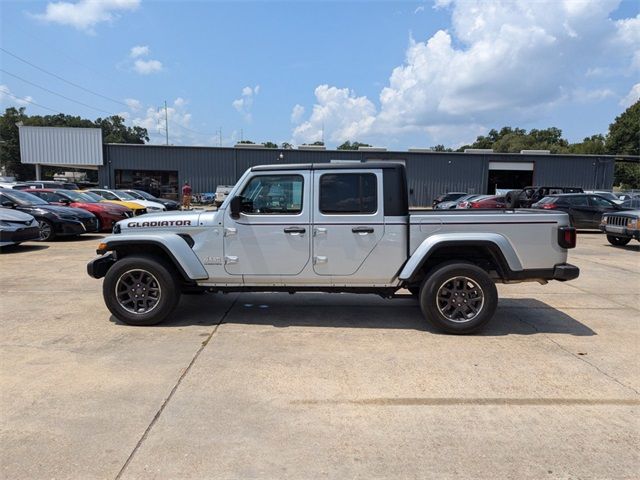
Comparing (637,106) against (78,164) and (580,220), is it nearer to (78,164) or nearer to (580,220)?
(580,220)

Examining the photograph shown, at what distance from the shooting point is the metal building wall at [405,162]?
37.8 m

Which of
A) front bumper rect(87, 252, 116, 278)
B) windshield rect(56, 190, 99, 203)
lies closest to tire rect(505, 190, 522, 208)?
front bumper rect(87, 252, 116, 278)

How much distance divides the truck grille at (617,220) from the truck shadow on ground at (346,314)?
8.37 m

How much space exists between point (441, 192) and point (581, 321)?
113 ft

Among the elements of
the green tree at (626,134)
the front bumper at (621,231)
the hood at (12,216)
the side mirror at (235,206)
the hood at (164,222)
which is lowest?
the front bumper at (621,231)

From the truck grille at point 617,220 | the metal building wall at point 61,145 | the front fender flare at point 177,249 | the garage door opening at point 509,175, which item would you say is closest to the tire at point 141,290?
the front fender flare at point 177,249

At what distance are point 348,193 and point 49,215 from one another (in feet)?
37.6

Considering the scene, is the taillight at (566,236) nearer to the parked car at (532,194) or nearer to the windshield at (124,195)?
the parked car at (532,194)

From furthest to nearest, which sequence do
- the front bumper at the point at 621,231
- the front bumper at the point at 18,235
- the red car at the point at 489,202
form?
1. the red car at the point at 489,202
2. the front bumper at the point at 621,231
3. the front bumper at the point at 18,235

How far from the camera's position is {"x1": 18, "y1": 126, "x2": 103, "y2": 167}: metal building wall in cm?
3703

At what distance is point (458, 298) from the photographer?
537cm

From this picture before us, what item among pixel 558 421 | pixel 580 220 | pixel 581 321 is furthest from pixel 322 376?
pixel 580 220

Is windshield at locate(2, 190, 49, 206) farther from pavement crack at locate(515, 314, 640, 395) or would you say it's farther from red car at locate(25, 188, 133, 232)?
pavement crack at locate(515, 314, 640, 395)

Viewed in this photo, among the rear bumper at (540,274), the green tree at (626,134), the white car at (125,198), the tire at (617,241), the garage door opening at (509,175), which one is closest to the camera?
the rear bumper at (540,274)
